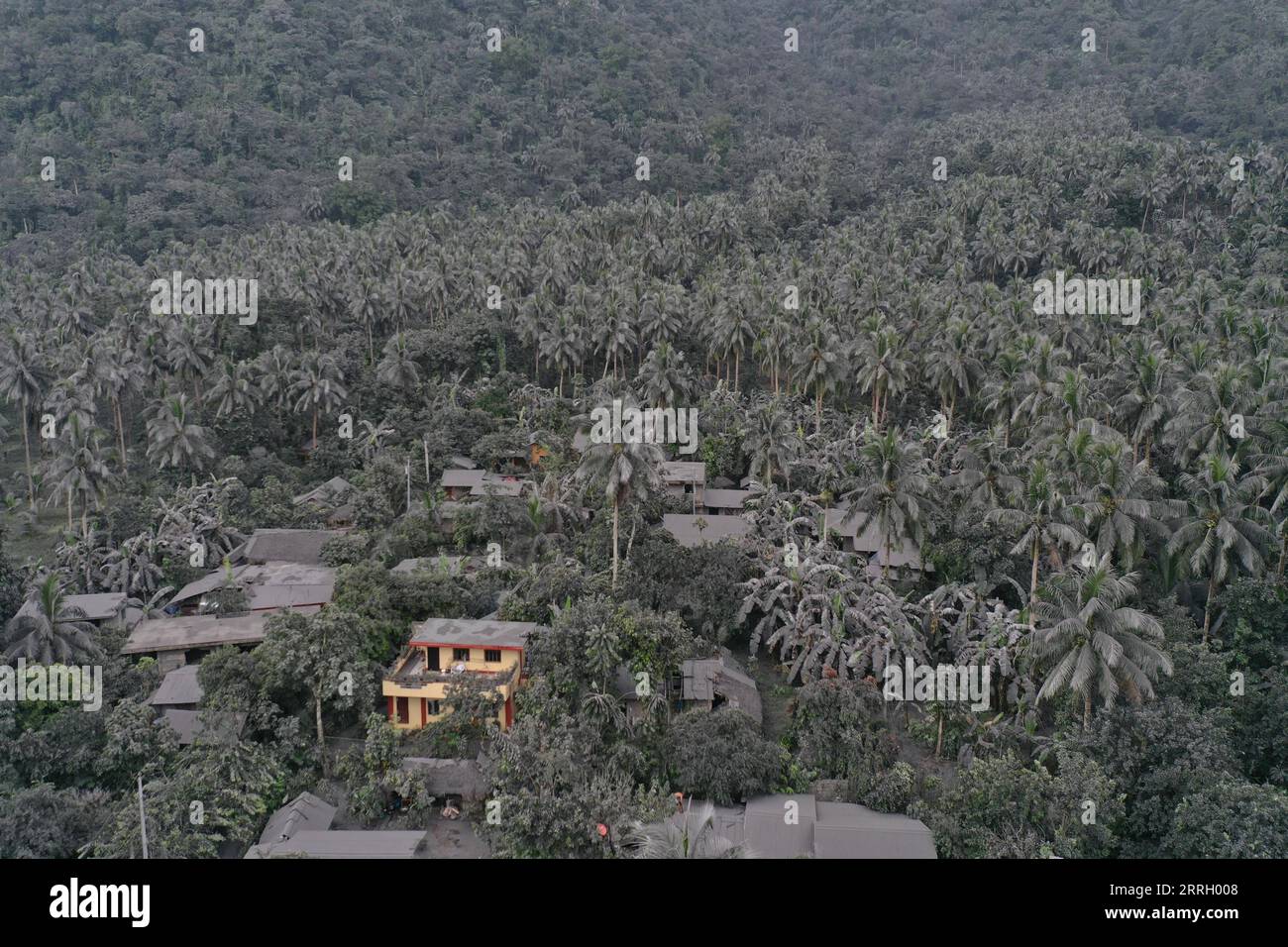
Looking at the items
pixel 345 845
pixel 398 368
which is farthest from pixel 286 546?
pixel 345 845

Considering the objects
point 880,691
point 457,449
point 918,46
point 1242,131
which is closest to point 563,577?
point 880,691

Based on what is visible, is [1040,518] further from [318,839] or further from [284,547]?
[284,547]

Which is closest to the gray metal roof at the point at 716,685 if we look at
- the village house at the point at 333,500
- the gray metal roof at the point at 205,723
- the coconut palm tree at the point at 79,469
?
the gray metal roof at the point at 205,723

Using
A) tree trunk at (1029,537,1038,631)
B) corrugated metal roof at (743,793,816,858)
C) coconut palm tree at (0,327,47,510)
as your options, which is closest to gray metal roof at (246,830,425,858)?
corrugated metal roof at (743,793,816,858)

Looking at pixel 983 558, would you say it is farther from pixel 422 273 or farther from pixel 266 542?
pixel 422 273

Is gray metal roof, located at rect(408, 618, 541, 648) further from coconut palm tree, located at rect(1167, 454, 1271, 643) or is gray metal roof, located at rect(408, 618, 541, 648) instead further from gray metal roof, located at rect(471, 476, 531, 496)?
coconut palm tree, located at rect(1167, 454, 1271, 643)

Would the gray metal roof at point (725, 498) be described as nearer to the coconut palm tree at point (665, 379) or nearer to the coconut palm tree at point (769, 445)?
the coconut palm tree at point (769, 445)
